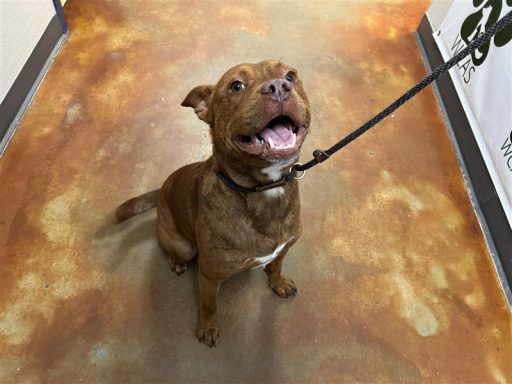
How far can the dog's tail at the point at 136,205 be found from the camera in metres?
2.43

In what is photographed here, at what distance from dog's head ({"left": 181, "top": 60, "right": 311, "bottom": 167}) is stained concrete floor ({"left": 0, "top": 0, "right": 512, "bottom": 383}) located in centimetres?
123

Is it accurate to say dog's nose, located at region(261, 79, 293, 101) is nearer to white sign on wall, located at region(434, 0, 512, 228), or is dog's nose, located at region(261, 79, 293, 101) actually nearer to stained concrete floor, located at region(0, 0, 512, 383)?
stained concrete floor, located at region(0, 0, 512, 383)

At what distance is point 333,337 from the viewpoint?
238 centimetres

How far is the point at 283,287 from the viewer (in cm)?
247

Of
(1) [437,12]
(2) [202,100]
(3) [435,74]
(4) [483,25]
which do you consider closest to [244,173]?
(2) [202,100]

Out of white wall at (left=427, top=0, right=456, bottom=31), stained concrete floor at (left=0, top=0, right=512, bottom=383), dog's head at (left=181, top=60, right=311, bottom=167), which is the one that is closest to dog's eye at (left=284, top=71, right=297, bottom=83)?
dog's head at (left=181, top=60, right=311, bottom=167)

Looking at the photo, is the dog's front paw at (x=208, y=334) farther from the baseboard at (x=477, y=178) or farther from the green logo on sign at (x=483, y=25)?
the green logo on sign at (x=483, y=25)

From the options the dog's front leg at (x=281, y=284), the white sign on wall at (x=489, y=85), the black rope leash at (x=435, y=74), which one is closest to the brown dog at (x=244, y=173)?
the black rope leash at (x=435, y=74)

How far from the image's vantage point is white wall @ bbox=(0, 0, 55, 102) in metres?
2.97

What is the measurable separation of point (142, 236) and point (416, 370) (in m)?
1.93

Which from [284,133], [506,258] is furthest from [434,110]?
[284,133]

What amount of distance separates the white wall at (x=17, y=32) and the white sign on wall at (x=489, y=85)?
12.3ft

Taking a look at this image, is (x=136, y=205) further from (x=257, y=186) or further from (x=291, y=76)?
(x=291, y=76)

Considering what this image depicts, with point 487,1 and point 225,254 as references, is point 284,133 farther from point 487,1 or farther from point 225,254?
point 487,1
